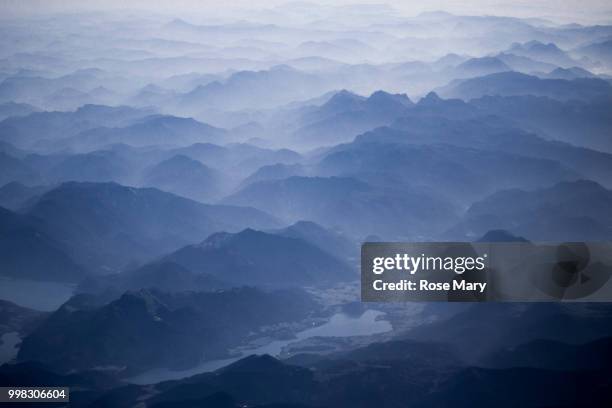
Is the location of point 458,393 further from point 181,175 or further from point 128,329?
point 181,175

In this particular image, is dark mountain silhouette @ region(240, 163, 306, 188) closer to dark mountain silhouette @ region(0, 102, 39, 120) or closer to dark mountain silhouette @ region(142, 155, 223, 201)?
dark mountain silhouette @ region(142, 155, 223, 201)

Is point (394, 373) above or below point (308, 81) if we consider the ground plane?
below

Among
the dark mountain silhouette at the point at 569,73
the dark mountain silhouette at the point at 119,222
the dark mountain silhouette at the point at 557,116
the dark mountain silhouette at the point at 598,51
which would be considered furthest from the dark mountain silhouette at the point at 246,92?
the dark mountain silhouette at the point at 598,51

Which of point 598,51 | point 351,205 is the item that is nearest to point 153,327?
point 351,205

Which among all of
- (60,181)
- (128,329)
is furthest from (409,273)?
(60,181)

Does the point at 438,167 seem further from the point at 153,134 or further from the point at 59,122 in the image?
the point at 59,122
